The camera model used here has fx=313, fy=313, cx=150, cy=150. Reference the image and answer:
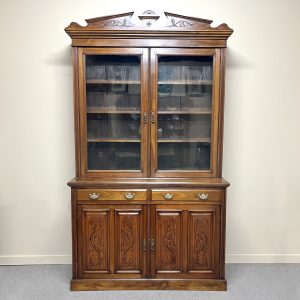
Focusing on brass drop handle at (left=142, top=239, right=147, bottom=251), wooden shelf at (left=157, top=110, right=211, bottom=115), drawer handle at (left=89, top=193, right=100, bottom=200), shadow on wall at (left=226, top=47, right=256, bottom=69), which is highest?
shadow on wall at (left=226, top=47, right=256, bottom=69)

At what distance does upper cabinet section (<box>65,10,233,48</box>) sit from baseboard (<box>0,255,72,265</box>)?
1.91 m

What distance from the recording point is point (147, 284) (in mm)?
2441

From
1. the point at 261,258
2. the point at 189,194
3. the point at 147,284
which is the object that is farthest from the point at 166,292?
the point at 261,258

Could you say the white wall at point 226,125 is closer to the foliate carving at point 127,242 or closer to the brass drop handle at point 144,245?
the foliate carving at point 127,242

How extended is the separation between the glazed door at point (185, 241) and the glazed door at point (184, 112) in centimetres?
29

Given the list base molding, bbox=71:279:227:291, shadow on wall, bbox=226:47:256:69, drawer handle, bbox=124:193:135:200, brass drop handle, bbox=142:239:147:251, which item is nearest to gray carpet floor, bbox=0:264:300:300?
base molding, bbox=71:279:227:291

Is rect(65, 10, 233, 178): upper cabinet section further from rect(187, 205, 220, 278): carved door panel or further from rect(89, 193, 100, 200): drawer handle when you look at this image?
rect(187, 205, 220, 278): carved door panel

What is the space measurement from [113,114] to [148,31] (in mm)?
685

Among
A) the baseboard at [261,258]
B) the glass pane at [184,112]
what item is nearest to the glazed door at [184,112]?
the glass pane at [184,112]

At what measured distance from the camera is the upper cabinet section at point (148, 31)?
2.31 m

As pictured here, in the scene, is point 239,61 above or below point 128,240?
above

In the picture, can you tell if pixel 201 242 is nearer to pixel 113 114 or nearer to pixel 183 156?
pixel 183 156

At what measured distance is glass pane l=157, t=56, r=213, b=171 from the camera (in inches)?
96.3

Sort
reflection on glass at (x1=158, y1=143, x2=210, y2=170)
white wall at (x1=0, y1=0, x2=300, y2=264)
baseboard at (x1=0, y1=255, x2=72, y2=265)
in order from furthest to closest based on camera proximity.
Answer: baseboard at (x1=0, y1=255, x2=72, y2=265)
white wall at (x1=0, y1=0, x2=300, y2=264)
reflection on glass at (x1=158, y1=143, x2=210, y2=170)
